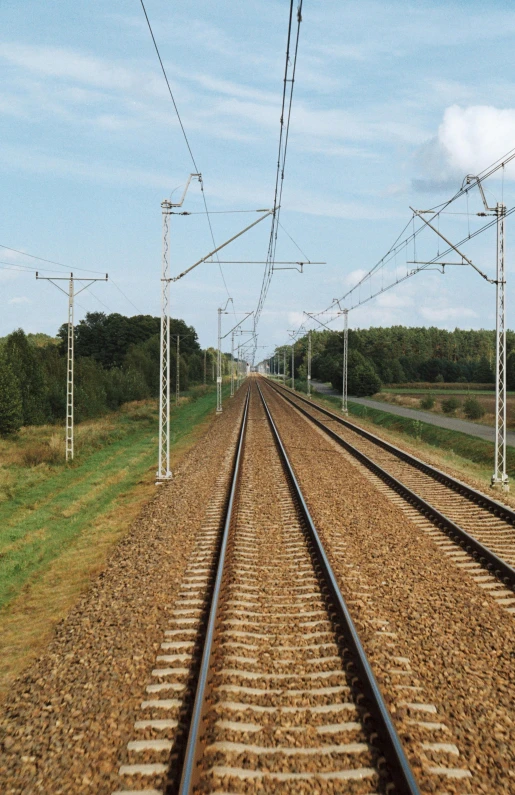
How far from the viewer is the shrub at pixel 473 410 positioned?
45812 millimetres

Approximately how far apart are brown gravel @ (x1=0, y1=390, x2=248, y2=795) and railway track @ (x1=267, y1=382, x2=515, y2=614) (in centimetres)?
456

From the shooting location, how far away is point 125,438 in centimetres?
3550

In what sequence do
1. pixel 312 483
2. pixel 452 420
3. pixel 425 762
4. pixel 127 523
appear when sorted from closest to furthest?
1. pixel 425 762
2. pixel 127 523
3. pixel 312 483
4. pixel 452 420

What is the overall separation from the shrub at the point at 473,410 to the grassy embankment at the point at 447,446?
17.1 feet

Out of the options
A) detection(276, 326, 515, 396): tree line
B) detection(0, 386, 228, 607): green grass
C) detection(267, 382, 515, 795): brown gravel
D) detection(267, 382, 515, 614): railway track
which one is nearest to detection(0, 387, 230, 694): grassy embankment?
detection(0, 386, 228, 607): green grass

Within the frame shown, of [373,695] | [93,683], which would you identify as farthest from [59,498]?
[373,695]

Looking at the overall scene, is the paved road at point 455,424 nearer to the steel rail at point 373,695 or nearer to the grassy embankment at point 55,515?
the grassy embankment at point 55,515

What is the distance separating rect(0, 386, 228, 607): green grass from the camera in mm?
12805

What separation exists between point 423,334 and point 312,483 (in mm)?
156132

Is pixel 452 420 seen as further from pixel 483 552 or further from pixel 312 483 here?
pixel 483 552

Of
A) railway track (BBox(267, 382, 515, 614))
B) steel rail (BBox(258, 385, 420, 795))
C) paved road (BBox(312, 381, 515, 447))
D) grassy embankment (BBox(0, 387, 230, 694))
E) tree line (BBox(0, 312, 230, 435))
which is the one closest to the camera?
steel rail (BBox(258, 385, 420, 795))

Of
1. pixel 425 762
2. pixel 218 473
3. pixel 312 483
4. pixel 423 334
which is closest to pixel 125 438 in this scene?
pixel 218 473

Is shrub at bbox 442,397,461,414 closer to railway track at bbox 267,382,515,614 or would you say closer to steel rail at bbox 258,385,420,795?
railway track at bbox 267,382,515,614

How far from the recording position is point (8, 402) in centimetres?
3212
